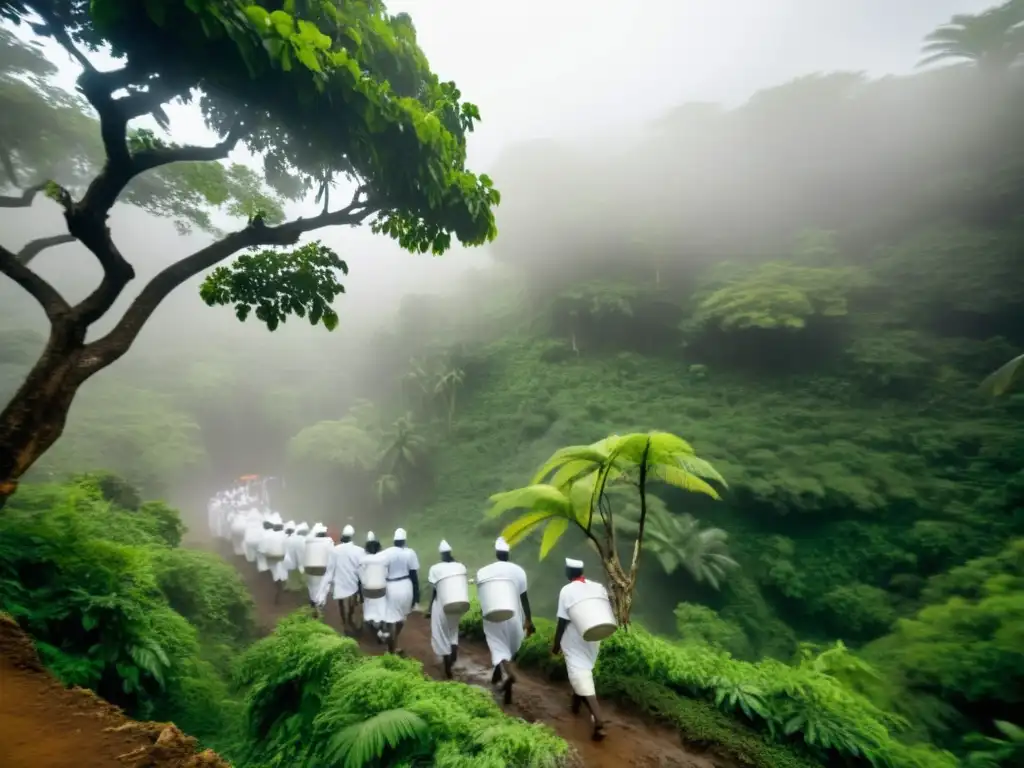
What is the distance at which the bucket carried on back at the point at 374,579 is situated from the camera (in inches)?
265

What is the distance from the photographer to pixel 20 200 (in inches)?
226

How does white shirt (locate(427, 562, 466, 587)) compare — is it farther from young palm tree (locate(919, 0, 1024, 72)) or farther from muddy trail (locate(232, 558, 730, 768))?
young palm tree (locate(919, 0, 1024, 72))

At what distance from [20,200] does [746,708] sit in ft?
33.0

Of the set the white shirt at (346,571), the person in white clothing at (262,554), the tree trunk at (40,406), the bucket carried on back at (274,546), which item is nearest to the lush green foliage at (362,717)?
the tree trunk at (40,406)

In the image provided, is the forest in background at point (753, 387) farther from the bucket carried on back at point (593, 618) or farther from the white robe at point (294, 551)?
the white robe at point (294, 551)

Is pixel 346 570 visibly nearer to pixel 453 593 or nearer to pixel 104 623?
pixel 453 593

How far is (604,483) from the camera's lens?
6.37 metres

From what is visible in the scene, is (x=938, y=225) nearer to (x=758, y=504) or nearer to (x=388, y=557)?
(x=758, y=504)

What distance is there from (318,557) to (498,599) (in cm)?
460

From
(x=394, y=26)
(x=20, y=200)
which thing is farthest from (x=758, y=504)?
(x=20, y=200)

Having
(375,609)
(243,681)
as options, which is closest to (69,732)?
(243,681)

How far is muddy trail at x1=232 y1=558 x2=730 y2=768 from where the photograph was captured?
4190 mm

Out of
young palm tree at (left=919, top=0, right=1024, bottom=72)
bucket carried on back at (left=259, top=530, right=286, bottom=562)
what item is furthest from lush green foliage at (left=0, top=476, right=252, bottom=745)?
young palm tree at (left=919, top=0, right=1024, bottom=72)

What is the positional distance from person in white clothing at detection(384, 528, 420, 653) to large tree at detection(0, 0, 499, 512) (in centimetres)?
366
